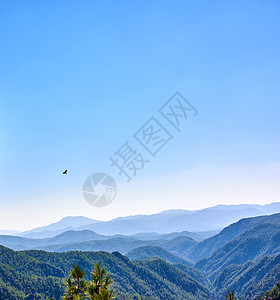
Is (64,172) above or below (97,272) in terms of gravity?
above

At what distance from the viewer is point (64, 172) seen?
3048 centimetres

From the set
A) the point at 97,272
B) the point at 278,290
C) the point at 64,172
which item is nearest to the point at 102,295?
the point at 97,272

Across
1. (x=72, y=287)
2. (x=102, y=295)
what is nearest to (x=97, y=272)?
(x=72, y=287)

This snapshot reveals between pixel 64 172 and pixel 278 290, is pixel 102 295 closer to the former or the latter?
pixel 64 172

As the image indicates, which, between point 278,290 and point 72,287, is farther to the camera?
point 278,290

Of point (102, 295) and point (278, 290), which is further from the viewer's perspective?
point (278, 290)

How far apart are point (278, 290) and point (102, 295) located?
195908mm

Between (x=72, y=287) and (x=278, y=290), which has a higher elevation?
(x=72, y=287)

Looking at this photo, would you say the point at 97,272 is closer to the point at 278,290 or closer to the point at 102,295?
the point at 102,295

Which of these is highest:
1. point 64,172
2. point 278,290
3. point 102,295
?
point 64,172

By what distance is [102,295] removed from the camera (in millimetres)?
25906

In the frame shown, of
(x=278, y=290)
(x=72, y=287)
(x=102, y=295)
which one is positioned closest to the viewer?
(x=102, y=295)

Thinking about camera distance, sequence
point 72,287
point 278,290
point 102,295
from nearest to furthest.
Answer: point 102,295
point 72,287
point 278,290

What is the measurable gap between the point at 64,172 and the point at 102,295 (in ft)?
47.0
